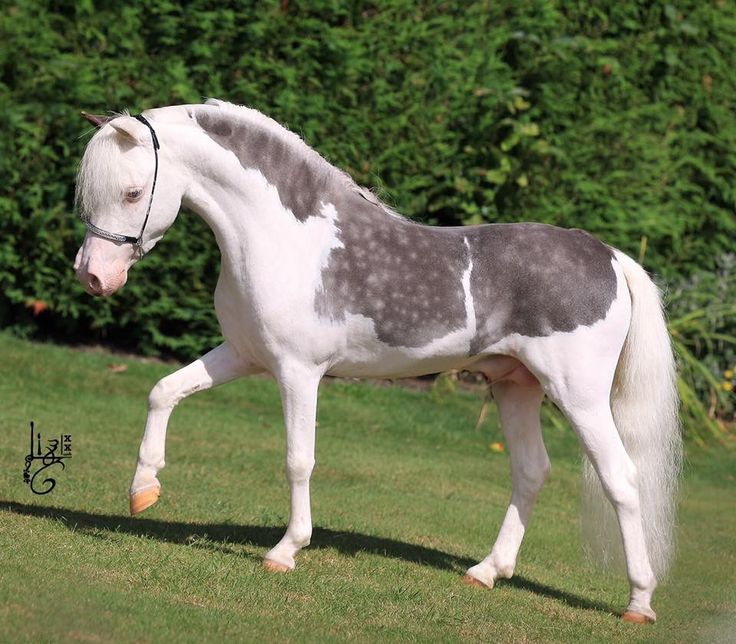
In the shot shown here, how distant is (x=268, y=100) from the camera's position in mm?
10625

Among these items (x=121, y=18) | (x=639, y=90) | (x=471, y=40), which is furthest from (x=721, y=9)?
(x=121, y=18)

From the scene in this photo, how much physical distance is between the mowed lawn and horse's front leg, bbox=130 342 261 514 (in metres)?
0.27

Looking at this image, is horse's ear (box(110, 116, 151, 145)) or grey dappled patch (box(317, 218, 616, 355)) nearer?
horse's ear (box(110, 116, 151, 145))

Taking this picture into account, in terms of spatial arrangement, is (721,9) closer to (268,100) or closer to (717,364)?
(717,364)

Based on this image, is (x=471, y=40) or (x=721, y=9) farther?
(x=721, y=9)

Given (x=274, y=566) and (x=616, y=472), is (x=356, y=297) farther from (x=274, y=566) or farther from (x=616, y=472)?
(x=616, y=472)

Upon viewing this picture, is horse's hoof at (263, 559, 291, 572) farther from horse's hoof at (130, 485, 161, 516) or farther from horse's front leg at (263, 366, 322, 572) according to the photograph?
horse's hoof at (130, 485, 161, 516)

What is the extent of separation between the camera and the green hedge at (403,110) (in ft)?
34.0

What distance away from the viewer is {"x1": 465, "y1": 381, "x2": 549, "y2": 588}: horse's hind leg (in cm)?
619

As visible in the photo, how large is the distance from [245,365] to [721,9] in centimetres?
827

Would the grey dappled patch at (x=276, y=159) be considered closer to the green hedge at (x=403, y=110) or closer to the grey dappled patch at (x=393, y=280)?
the grey dappled patch at (x=393, y=280)

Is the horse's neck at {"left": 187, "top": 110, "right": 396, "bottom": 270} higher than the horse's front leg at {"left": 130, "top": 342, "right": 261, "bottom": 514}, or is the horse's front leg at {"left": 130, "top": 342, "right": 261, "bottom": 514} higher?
the horse's neck at {"left": 187, "top": 110, "right": 396, "bottom": 270}
